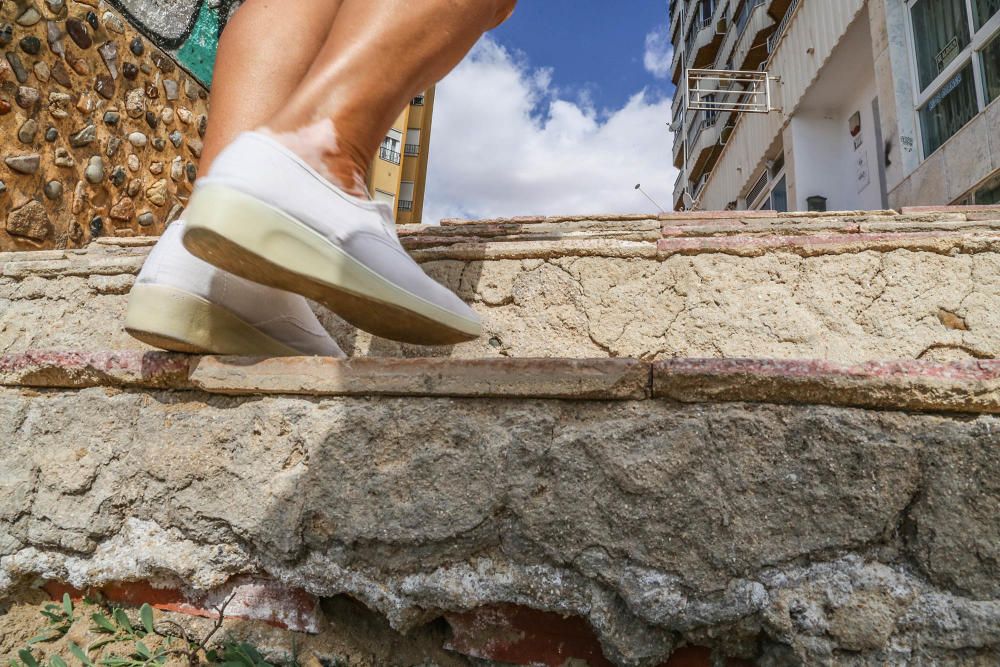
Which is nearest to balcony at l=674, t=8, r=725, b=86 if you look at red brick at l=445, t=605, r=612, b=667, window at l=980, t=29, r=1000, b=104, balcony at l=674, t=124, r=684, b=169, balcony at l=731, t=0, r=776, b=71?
balcony at l=731, t=0, r=776, b=71

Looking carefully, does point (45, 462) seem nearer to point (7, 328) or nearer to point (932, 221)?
point (7, 328)

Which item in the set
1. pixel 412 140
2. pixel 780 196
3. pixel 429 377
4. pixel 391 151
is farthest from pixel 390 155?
pixel 429 377

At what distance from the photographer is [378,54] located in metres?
1.07

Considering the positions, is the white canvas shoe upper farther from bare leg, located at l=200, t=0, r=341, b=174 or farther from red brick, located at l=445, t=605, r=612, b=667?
red brick, located at l=445, t=605, r=612, b=667

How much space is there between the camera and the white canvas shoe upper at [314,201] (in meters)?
0.97

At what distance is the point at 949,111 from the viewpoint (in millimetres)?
5566

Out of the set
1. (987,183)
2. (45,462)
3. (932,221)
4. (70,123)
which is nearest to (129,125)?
(70,123)

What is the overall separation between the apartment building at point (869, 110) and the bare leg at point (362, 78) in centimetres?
535

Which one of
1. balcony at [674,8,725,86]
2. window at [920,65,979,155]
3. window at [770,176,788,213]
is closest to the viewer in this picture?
window at [920,65,979,155]

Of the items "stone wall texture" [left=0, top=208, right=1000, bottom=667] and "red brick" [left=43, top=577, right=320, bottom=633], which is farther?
"red brick" [left=43, top=577, right=320, bottom=633]

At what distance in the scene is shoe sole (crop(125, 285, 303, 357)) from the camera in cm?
106

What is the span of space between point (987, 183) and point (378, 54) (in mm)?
5660

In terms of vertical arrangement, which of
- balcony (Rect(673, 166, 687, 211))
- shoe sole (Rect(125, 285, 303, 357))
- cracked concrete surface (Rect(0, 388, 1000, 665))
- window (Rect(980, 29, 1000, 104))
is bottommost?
cracked concrete surface (Rect(0, 388, 1000, 665))

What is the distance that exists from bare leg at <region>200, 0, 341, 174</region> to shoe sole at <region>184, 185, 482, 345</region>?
11.6 inches
